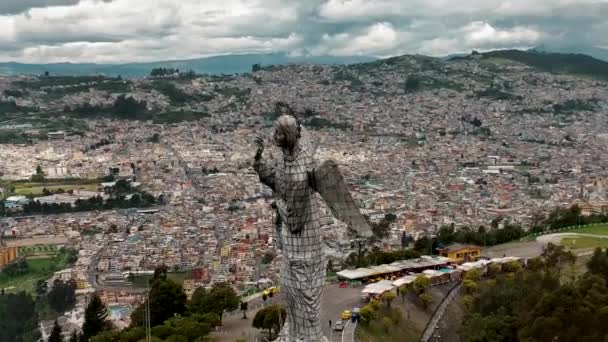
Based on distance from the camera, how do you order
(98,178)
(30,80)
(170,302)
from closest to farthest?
(170,302) → (98,178) → (30,80)

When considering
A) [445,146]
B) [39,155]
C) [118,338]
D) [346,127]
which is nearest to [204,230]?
[118,338]

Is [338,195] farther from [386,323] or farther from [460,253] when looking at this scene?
[460,253]


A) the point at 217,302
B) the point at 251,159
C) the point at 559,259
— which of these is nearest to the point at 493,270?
the point at 559,259

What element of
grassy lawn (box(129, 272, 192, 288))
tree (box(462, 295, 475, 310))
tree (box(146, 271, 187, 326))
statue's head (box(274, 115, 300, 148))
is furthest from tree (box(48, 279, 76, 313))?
statue's head (box(274, 115, 300, 148))

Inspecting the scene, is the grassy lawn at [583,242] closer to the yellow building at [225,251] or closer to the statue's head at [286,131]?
the yellow building at [225,251]

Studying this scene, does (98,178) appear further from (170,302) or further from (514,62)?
(514,62)

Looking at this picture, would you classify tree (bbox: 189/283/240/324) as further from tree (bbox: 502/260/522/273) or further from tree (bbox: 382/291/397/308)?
tree (bbox: 502/260/522/273)
